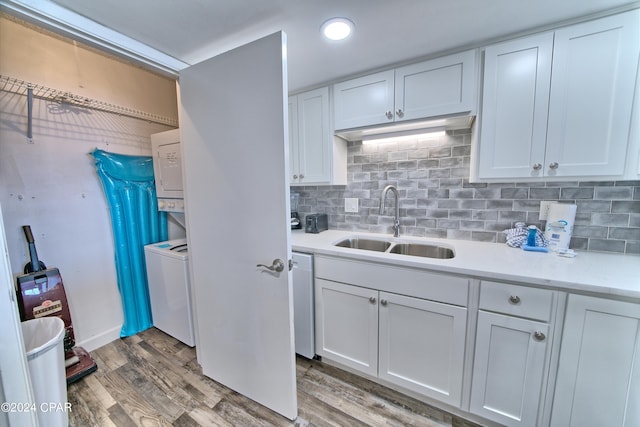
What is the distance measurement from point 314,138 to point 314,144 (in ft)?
0.16

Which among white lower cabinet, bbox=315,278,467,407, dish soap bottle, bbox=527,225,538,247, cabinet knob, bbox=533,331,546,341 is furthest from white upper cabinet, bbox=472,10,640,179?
white lower cabinet, bbox=315,278,467,407

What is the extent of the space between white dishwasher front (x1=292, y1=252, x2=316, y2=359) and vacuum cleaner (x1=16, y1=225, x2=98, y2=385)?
1.53 metres

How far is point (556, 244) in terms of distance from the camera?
1393 mm

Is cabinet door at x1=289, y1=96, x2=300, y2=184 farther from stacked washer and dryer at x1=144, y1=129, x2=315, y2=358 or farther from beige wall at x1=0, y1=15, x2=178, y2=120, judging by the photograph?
beige wall at x1=0, y1=15, x2=178, y2=120

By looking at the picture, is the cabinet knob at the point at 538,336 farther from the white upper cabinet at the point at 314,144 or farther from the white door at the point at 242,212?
the white upper cabinet at the point at 314,144

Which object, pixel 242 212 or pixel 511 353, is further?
pixel 242 212

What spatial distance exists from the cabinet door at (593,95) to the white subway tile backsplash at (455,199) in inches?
10.6

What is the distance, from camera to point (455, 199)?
175cm

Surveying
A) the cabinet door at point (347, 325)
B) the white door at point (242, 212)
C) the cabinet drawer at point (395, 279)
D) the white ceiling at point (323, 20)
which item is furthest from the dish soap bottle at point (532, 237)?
the white door at point (242, 212)

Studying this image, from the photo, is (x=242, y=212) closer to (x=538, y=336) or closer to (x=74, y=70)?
(x=538, y=336)

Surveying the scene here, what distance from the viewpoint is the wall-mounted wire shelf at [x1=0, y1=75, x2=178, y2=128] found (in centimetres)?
153

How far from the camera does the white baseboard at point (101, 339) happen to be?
1.89 m

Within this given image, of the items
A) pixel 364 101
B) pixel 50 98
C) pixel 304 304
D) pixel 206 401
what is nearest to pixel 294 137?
pixel 364 101

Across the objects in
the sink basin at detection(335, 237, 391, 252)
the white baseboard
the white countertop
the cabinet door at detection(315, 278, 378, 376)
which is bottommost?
the white baseboard
